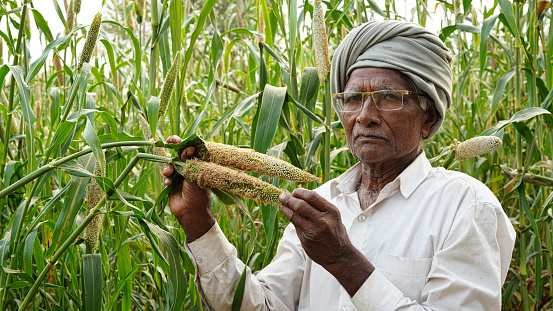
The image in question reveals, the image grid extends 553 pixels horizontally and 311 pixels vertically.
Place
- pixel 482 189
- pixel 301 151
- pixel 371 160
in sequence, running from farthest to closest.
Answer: pixel 301 151 < pixel 371 160 < pixel 482 189

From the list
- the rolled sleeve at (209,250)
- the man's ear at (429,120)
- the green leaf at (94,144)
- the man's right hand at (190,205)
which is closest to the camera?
the green leaf at (94,144)

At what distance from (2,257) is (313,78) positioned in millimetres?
1413

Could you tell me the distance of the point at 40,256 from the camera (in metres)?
2.16

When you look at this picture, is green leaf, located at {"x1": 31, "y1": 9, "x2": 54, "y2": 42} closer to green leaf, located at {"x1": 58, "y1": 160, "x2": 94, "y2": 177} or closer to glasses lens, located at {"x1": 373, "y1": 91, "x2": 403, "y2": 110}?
green leaf, located at {"x1": 58, "y1": 160, "x2": 94, "y2": 177}

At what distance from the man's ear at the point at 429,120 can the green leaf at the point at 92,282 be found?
133 centimetres

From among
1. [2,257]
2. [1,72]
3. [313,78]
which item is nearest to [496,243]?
[313,78]

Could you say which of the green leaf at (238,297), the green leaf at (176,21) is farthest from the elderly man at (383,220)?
the green leaf at (176,21)

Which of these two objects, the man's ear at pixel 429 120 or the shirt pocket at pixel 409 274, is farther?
the man's ear at pixel 429 120

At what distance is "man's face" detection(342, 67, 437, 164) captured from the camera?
2.05 meters

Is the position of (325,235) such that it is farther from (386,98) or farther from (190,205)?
(386,98)

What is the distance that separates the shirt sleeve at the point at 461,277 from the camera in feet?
5.61

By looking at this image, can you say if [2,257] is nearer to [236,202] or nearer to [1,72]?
[1,72]

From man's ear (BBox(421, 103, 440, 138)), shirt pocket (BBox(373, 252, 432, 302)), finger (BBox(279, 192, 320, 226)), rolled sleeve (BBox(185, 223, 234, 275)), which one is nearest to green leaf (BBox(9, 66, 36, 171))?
rolled sleeve (BBox(185, 223, 234, 275))

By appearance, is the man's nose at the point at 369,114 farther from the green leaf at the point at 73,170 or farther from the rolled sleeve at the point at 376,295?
the green leaf at the point at 73,170
